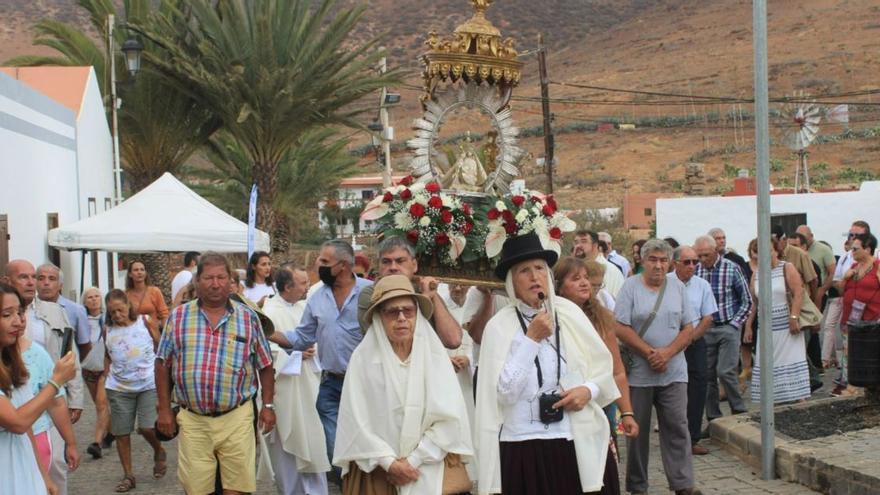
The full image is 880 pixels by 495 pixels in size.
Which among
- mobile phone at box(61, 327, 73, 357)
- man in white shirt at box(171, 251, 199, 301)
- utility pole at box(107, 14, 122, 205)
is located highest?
utility pole at box(107, 14, 122, 205)

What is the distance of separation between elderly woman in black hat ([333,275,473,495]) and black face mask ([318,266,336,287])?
1.95 meters

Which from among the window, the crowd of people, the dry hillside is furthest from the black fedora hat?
the dry hillside

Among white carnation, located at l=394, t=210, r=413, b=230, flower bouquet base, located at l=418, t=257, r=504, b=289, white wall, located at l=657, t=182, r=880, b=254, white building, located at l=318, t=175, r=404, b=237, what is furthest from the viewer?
white building, located at l=318, t=175, r=404, b=237

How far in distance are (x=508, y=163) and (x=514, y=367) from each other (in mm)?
3928

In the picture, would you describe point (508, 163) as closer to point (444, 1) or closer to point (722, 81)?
point (722, 81)

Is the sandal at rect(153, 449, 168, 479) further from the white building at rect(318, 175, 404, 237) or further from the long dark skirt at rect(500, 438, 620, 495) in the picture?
the white building at rect(318, 175, 404, 237)

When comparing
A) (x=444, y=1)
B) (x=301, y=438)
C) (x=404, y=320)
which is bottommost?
(x=301, y=438)

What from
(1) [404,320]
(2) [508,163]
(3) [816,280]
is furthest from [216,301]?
(3) [816,280]

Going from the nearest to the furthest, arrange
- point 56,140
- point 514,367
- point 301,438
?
point 514,367
point 301,438
point 56,140

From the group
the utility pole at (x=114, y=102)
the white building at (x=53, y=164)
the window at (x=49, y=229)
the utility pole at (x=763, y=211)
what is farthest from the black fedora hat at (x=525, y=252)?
the utility pole at (x=114, y=102)

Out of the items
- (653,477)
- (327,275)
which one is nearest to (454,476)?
(327,275)

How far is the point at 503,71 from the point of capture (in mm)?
9375

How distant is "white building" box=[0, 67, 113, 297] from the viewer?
15211mm

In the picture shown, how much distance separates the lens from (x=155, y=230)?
631 inches
